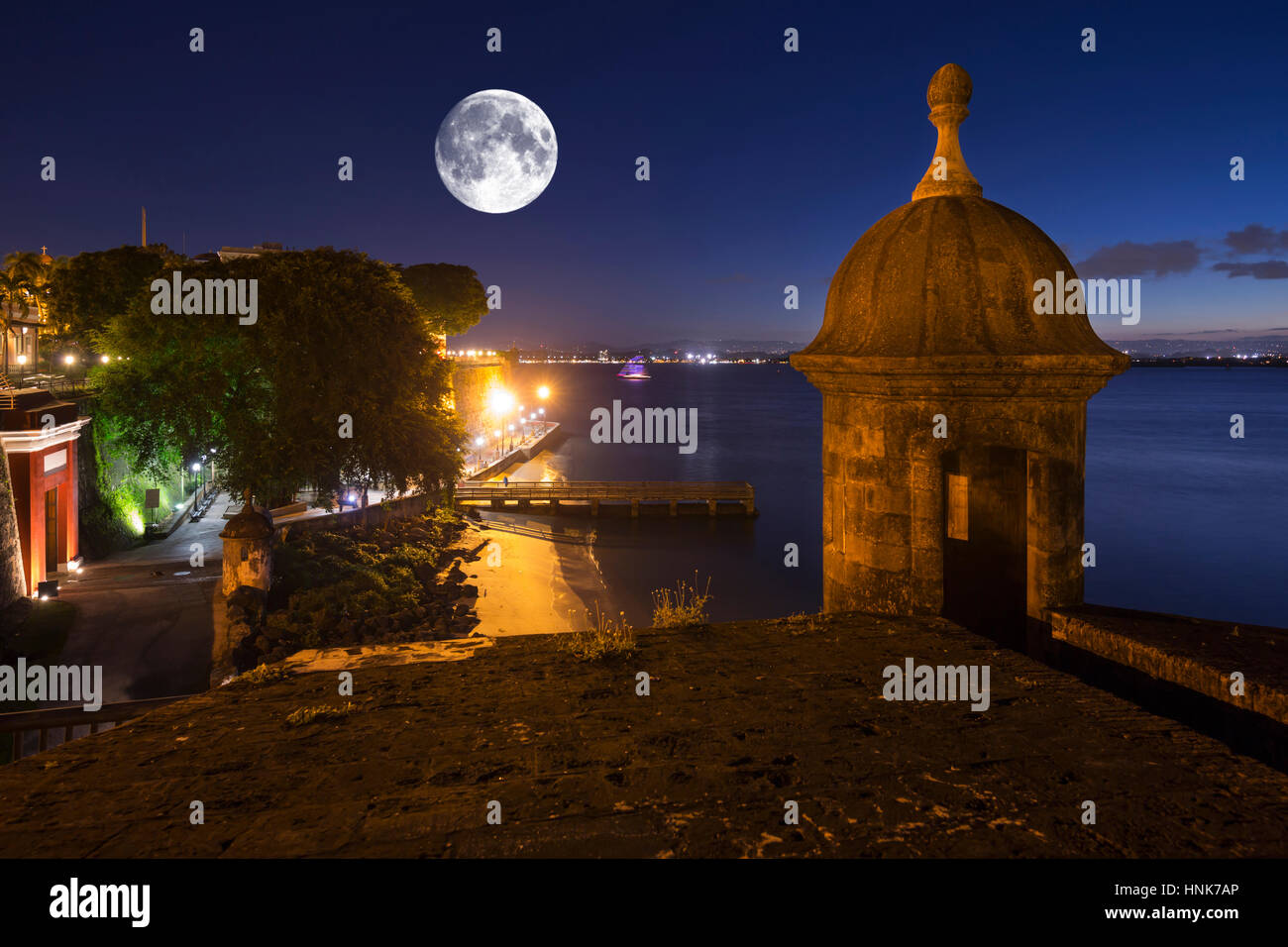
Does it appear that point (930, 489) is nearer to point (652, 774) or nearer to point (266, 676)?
point (652, 774)

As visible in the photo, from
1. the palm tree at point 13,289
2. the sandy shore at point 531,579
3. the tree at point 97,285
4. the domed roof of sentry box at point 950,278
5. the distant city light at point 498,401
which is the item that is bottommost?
the sandy shore at point 531,579

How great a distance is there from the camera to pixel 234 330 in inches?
987

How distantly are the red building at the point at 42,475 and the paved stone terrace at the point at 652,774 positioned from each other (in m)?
19.6

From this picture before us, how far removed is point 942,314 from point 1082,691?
9.57ft

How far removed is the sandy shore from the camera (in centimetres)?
2386

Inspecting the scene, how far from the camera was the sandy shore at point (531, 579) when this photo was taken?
23859mm

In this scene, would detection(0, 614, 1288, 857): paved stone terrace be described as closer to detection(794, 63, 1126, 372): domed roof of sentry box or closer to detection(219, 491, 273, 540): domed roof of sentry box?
detection(794, 63, 1126, 372): domed roof of sentry box

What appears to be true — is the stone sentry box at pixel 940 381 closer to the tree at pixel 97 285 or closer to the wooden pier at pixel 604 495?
the wooden pier at pixel 604 495

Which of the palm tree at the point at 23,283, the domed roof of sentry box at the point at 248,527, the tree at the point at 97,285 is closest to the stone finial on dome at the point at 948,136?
the domed roof of sentry box at the point at 248,527

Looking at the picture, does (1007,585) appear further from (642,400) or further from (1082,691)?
(642,400)

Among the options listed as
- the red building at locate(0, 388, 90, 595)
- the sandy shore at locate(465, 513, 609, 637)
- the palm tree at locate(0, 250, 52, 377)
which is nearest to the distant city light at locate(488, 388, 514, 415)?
the sandy shore at locate(465, 513, 609, 637)

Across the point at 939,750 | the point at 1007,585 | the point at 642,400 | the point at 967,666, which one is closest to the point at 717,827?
the point at 939,750

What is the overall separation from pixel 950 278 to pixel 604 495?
129 feet

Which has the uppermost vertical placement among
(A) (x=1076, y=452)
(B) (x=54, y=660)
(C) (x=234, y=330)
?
(C) (x=234, y=330)
